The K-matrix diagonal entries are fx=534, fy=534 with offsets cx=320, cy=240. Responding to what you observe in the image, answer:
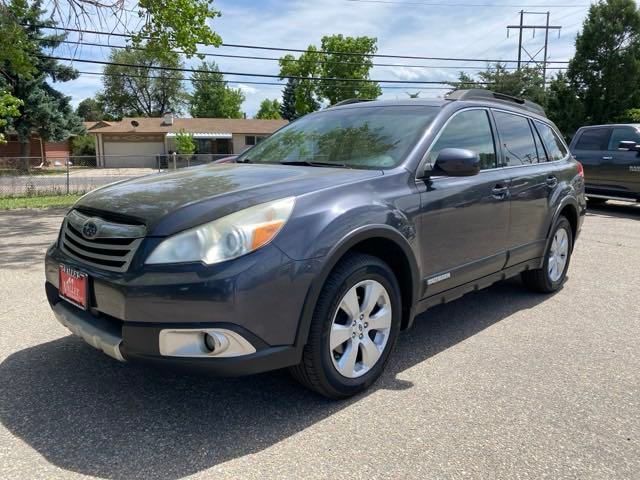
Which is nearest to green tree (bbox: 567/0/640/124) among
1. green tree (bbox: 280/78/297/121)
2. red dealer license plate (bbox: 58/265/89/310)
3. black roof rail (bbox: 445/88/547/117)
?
black roof rail (bbox: 445/88/547/117)

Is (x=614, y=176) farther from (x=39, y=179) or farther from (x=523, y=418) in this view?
(x=39, y=179)

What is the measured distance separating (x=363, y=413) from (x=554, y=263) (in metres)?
3.17

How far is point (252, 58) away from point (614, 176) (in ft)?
69.4

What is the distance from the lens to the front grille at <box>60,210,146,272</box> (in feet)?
8.73

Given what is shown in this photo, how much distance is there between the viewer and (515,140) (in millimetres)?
4598

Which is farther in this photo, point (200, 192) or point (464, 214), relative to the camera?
point (464, 214)

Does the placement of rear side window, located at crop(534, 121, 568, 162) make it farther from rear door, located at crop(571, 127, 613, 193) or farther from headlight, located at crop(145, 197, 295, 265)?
rear door, located at crop(571, 127, 613, 193)

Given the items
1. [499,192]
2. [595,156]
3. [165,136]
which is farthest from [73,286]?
[165,136]

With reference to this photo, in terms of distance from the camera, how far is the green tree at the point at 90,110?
75375 millimetres

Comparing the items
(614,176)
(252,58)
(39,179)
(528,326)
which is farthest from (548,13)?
(528,326)

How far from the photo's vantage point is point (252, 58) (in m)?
28.2

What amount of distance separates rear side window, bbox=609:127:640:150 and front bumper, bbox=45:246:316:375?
11148 mm

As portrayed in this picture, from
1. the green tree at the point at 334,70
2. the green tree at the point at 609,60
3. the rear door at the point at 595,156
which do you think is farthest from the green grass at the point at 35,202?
the green tree at the point at 334,70

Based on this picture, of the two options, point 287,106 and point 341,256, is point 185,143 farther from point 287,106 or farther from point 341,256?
point 341,256
